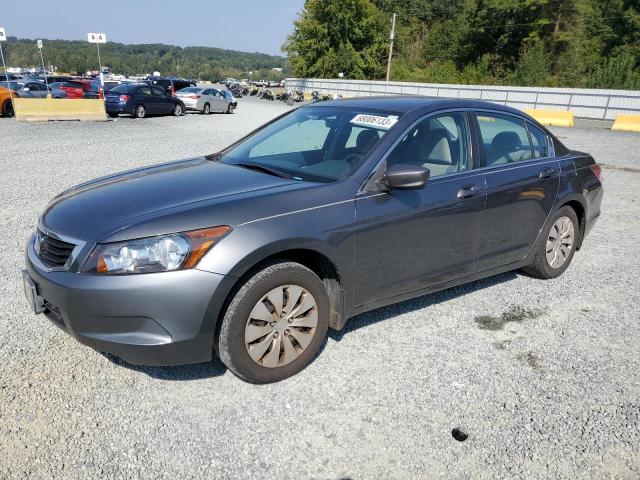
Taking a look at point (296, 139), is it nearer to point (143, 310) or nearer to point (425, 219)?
point (425, 219)

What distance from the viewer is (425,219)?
138 inches

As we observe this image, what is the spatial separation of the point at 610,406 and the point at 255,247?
2260 millimetres

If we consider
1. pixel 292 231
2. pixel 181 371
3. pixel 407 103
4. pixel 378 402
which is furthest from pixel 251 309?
pixel 407 103

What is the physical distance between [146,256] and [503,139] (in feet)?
10.3

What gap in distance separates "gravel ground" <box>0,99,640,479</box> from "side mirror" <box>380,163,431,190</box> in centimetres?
114

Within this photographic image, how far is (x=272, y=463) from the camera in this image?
2449 millimetres

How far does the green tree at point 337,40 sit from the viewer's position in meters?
60.2

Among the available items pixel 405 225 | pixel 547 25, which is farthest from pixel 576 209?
pixel 547 25

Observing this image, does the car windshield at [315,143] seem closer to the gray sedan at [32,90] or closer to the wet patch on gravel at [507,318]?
the wet patch on gravel at [507,318]

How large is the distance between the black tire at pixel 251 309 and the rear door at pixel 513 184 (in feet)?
5.34

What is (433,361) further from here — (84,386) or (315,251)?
(84,386)

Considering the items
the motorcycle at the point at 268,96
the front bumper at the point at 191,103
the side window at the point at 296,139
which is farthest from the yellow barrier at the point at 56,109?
the motorcycle at the point at 268,96

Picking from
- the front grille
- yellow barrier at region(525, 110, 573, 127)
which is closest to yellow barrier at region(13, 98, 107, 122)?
the front grille

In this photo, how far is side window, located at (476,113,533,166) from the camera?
13.4 ft
